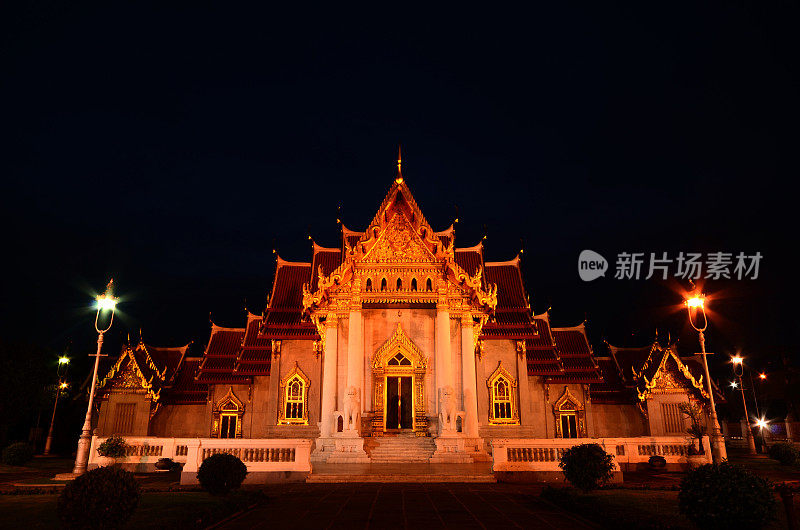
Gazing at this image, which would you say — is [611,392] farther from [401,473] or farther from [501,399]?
[401,473]

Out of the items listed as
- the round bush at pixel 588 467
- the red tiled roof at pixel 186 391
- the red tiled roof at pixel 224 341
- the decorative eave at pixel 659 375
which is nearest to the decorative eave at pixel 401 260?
the red tiled roof at pixel 224 341

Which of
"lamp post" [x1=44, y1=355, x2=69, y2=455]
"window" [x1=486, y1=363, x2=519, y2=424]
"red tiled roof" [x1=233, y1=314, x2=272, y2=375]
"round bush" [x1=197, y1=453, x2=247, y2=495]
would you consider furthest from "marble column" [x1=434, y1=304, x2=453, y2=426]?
"lamp post" [x1=44, y1=355, x2=69, y2=455]

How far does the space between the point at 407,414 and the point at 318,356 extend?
20.0 feet

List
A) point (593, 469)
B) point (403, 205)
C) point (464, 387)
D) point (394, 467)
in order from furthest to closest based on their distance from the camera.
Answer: point (403, 205) → point (464, 387) → point (394, 467) → point (593, 469)

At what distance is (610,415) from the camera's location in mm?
32500

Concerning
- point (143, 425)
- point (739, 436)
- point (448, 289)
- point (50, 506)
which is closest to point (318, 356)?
point (448, 289)

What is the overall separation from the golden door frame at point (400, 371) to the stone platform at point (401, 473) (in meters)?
4.13

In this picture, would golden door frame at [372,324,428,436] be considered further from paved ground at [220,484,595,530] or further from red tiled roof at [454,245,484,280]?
red tiled roof at [454,245,484,280]

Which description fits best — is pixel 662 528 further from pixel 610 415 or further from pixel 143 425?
pixel 143 425

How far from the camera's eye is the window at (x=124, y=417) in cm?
2944

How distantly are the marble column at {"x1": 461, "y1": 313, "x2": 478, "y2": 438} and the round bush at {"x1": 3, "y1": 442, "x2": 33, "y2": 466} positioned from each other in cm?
1945

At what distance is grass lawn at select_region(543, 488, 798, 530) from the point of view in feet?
32.2

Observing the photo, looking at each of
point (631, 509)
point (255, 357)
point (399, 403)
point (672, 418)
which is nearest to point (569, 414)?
point (672, 418)

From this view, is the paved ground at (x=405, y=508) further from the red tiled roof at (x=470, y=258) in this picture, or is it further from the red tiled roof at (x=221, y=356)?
the red tiled roof at (x=470, y=258)
